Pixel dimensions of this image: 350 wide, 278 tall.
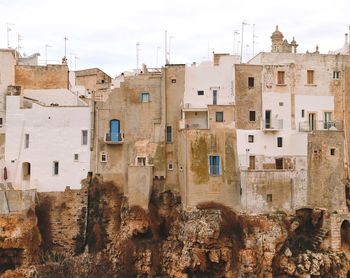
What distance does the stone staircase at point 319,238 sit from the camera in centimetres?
4994

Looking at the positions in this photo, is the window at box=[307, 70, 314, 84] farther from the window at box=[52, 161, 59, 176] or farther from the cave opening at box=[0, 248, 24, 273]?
the cave opening at box=[0, 248, 24, 273]

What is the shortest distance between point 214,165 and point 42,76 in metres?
16.3

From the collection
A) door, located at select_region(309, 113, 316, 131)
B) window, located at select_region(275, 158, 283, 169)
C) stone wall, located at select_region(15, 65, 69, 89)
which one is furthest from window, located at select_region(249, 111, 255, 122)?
stone wall, located at select_region(15, 65, 69, 89)

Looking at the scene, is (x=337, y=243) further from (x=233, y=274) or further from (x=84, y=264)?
(x=84, y=264)

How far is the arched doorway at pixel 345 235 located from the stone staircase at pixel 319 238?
1443 millimetres

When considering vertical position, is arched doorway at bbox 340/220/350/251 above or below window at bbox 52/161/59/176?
below

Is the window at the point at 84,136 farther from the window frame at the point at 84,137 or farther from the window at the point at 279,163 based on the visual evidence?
the window at the point at 279,163

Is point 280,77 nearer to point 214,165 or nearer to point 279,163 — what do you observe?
point 279,163

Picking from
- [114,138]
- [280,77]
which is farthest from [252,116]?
[114,138]

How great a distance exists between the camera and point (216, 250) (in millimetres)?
48656

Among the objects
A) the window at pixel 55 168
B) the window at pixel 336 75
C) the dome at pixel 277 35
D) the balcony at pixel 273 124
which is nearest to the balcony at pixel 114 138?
the window at pixel 55 168

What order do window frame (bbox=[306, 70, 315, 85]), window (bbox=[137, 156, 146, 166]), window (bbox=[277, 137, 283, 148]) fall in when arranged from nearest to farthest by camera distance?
window (bbox=[277, 137, 283, 148]) → window (bbox=[137, 156, 146, 166]) → window frame (bbox=[306, 70, 315, 85])

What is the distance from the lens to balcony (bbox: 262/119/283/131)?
171 ft

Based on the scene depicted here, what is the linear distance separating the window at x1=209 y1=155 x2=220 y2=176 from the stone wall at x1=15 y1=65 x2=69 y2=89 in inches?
571
